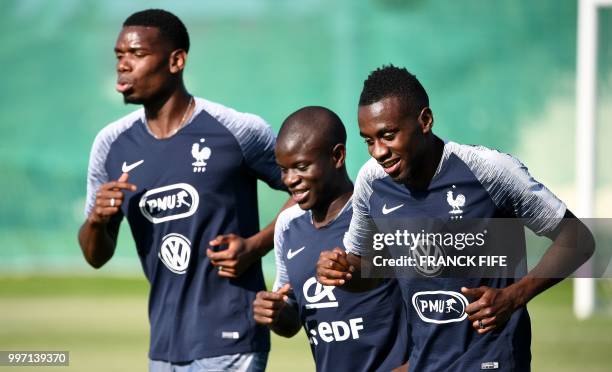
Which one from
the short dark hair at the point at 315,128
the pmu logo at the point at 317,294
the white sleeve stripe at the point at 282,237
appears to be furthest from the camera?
the white sleeve stripe at the point at 282,237

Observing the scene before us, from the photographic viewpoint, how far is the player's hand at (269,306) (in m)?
5.47

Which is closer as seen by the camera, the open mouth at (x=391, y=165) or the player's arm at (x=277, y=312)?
the open mouth at (x=391, y=165)

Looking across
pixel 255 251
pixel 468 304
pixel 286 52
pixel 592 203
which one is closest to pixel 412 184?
pixel 468 304

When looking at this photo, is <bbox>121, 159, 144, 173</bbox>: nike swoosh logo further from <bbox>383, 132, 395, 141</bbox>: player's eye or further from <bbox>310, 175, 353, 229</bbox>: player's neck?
<bbox>383, 132, 395, 141</bbox>: player's eye

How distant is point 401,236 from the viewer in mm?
5152

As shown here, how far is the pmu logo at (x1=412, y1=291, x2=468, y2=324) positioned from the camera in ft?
16.1

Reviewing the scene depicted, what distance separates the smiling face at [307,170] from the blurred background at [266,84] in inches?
389

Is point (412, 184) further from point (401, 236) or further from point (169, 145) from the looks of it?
point (169, 145)

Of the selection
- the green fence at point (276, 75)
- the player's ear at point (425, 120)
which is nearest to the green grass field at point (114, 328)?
the green fence at point (276, 75)

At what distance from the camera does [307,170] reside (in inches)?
219

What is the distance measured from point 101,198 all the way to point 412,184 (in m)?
1.65

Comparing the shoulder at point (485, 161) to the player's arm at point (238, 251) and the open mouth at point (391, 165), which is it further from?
the player's arm at point (238, 251)

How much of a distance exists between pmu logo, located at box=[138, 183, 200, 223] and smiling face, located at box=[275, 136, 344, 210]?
0.68 meters

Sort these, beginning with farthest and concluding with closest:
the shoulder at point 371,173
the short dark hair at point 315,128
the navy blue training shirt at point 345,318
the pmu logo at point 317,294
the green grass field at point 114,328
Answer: the green grass field at point 114,328
the short dark hair at point 315,128
the pmu logo at point 317,294
the navy blue training shirt at point 345,318
the shoulder at point 371,173
